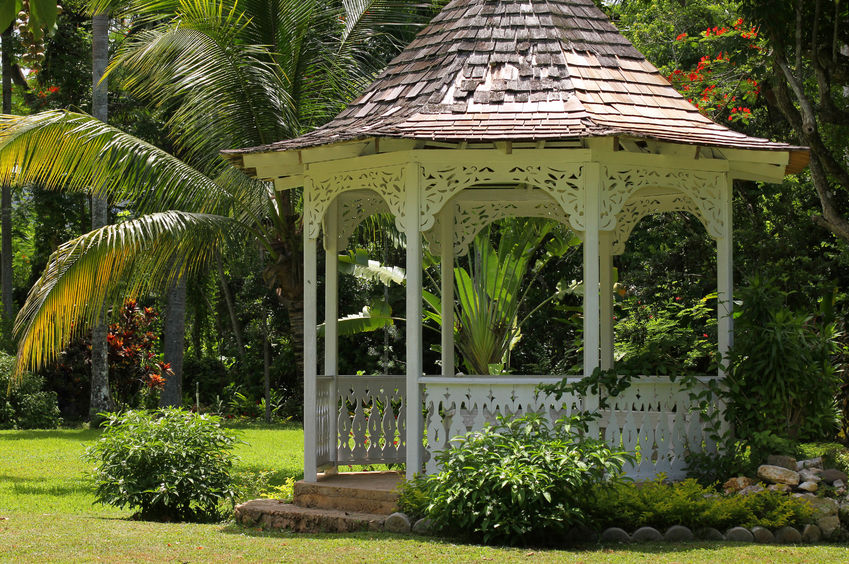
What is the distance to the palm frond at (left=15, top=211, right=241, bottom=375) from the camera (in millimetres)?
12477

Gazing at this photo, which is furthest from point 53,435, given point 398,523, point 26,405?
point 398,523

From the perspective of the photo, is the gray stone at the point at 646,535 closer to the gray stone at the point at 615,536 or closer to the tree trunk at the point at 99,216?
the gray stone at the point at 615,536

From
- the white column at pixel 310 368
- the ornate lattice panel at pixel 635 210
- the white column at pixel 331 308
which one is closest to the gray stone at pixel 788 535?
the white column at pixel 310 368

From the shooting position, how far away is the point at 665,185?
30.8 feet

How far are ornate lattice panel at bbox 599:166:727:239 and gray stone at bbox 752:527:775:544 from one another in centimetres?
270

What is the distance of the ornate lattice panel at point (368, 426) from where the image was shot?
442 inches

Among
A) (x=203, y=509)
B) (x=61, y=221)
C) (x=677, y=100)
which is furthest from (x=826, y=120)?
(x=61, y=221)

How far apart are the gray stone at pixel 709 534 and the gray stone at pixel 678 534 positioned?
0.08 meters

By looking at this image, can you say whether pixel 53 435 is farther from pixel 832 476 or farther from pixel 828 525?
pixel 828 525

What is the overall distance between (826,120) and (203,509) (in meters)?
8.28

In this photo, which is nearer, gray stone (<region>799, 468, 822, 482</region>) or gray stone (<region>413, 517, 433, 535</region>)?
gray stone (<region>413, 517, 433, 535</region>)

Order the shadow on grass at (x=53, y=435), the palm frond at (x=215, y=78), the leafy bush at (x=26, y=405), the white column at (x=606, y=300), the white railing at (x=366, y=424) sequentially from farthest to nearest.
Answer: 1. the leafy bush at (x=26, y=405)
2. the shadow on grass at (x=53, y=435)
3. the palm frond at (x=215, y=78)
4. the white column at (x=606, y=300)
5. the white railing at (x=366, y=424)

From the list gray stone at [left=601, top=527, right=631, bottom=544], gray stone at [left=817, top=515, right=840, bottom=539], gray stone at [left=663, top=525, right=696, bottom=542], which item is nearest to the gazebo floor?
gray stone at [left=601, top=527, right=631, bottom=544]

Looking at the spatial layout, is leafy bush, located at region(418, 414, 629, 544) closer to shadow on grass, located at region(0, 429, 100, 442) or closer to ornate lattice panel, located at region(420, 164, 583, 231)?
ornate lattice panel, located at region(420, 164, 583, 231)
